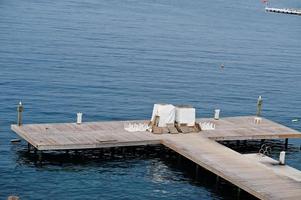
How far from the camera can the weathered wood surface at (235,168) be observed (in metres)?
45.2

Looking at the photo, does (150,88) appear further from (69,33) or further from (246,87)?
(69,33)

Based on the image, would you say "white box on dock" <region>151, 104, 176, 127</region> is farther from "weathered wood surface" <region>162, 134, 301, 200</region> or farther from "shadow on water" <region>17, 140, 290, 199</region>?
"shadow on water" <region>17, 140, 290, 199</region>

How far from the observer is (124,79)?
3509 inches

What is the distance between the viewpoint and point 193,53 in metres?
116

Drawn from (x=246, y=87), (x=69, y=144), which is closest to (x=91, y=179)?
(x=69, y=144)

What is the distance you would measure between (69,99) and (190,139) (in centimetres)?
2254

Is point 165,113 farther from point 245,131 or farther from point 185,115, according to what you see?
point 245,131

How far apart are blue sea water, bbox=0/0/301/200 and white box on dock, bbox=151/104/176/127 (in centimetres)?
Result: 388

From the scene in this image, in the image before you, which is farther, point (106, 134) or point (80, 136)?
point (106, 134)

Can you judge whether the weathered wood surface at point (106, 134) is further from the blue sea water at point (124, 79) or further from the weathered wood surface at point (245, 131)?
the blue sea water at point (124, 79)

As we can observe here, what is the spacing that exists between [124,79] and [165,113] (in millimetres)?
32241

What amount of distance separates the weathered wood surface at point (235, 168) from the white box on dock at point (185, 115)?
1.59m

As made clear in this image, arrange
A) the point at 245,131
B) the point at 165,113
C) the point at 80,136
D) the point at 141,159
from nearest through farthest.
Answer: the point at 80,136
the point at 141,159
the point at 165,113
the point at 245,131

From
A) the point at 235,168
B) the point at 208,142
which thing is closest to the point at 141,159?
the point at 208,142
